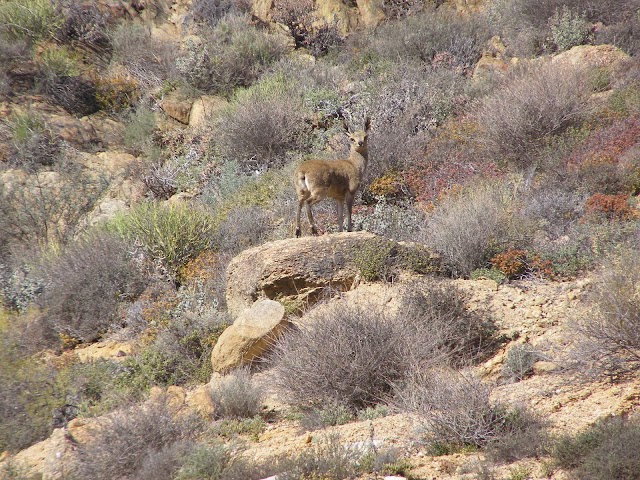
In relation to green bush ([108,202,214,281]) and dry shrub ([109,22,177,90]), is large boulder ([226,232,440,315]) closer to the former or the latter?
green bush ([108,202,214,281])

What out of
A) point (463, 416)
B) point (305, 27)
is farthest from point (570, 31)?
point (463, 416)

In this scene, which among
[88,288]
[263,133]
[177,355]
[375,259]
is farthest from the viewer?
[263,133]

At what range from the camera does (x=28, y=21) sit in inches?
822

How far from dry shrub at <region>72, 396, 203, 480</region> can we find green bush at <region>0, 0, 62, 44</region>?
59.6 feet

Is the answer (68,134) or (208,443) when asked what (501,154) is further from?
(68,134)

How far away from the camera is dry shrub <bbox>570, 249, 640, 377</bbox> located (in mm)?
6348

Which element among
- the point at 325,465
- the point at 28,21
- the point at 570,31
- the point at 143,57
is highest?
the point at 28,21

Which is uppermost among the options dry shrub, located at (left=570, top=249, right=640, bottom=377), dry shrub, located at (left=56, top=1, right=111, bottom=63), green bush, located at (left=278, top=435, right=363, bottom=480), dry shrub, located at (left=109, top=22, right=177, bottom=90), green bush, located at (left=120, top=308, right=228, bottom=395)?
dry shrub, located at (left=56, top=1, right=111, bottom=63)

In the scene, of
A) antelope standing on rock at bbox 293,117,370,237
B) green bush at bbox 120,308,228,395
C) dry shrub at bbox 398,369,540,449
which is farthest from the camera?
antelope standing on rock at bbox 293,117,370,237

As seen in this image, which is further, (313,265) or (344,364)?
(313,265)

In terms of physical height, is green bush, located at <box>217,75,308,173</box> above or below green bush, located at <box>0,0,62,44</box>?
below

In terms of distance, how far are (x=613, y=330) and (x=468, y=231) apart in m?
3.63

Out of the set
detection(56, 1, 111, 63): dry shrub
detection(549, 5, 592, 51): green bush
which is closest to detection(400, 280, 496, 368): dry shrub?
detection(549, 5, 592, 51): green bush

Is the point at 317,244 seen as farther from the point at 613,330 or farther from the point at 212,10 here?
the point at 212,10
